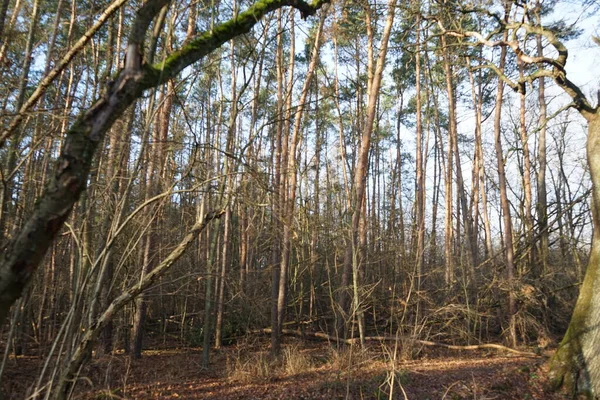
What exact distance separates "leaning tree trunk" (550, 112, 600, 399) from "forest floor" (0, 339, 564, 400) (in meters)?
0.43

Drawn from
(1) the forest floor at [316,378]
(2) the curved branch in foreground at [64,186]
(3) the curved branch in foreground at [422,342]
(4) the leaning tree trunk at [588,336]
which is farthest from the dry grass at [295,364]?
(2) the curved branch in foreground at [64,186]

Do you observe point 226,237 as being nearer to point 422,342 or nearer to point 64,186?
point 422,342

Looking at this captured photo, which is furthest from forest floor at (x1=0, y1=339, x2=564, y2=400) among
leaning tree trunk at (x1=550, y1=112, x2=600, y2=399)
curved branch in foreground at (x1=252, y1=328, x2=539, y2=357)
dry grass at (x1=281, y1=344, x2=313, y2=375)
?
leaning tree trunk at (x1=550, y1=112, x2=600, y2=399)

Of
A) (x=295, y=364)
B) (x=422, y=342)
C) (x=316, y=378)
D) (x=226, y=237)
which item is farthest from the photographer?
(x=226, y=237)

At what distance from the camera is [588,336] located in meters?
6.82

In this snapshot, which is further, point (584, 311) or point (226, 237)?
point (226, 237)

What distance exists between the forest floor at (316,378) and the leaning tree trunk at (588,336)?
43 cm

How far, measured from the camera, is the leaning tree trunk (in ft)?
22.0

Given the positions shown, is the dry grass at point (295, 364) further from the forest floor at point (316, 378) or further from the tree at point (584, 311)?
the tree at point (584, 311)

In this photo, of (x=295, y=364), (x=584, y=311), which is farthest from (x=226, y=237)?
(x=584, y=311)

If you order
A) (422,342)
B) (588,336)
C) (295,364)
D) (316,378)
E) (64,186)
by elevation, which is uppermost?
(64,186)

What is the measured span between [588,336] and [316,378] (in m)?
4.70

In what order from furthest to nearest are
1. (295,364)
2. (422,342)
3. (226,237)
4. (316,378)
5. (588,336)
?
(226,237) → (422,342) → (295,364) → (316,378) → (588,336)

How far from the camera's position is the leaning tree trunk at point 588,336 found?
22.0ft
